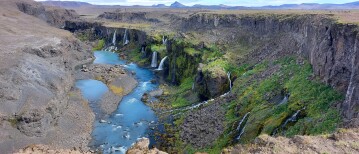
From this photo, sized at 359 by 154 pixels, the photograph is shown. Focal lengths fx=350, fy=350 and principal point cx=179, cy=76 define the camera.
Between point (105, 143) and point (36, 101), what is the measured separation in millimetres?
11163

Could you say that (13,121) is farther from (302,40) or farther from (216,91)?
(302,40)

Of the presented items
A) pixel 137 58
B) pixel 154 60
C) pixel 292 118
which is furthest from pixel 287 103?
pixel 137 58

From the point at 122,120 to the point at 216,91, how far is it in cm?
1391

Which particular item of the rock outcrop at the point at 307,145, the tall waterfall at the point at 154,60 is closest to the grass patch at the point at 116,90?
the tall waterfall at the point at 154,60

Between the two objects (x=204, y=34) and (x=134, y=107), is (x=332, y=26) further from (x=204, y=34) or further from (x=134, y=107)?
(x=204, y=34)

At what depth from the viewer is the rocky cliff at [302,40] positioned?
29406 mm

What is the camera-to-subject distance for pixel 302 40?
47969mm

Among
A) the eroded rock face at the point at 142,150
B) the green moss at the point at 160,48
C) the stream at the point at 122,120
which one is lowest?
the stream at the point at 122,120

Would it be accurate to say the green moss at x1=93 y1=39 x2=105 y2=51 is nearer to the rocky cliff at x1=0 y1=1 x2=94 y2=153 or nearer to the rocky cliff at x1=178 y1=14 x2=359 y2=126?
the rocky cliff at x1=178 y1=14 x2=359 y2=126

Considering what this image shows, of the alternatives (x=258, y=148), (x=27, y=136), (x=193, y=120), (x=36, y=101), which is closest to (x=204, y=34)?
(x=193, y=120)

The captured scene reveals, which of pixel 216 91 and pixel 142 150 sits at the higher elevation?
pixel 142 150

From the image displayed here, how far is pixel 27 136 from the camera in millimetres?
39000

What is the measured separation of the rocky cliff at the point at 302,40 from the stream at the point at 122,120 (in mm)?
18238

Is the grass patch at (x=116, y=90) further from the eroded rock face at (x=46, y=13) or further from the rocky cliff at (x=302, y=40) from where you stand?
the eroded rock face at (x=46, y=13)
